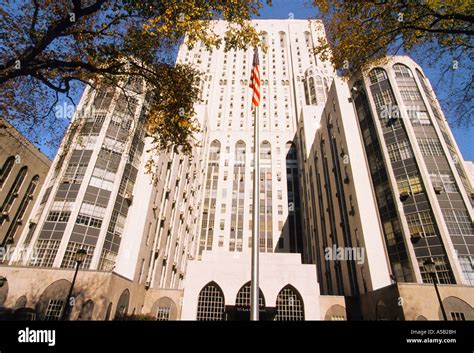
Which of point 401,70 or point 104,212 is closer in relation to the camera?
point 104,212

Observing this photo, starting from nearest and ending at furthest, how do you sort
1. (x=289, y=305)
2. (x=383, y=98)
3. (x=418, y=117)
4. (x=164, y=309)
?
1. (x=289, y=305)
2. (x=164, y=309)
3. (x=418, y=117)
4. (x=383, y=98)

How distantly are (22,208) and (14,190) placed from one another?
2.97 m

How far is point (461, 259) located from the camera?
22672 millimetres

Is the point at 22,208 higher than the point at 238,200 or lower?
lower

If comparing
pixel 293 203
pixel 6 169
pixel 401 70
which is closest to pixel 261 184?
pixel 293 203

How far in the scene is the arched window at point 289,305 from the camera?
2766 centimetres

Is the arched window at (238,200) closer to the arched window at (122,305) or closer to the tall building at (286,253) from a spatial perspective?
the tall building at (286,253)

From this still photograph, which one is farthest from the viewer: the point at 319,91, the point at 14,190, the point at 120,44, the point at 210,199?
the point at 319,91

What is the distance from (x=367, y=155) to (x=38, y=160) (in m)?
47.9

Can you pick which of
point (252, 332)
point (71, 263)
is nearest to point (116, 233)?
point (71, 263)

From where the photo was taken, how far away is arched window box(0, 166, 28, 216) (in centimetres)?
3206

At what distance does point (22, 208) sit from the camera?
3494 centimetres

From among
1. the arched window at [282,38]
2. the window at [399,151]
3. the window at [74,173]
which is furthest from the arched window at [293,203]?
the arched window at [282,38]

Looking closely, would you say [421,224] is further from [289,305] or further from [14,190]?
[14,190]
